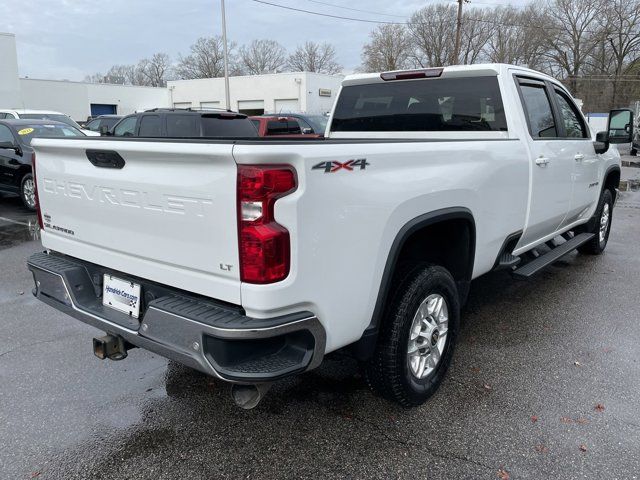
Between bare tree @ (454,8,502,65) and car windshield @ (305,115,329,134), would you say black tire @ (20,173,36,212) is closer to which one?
car windshield @ (305,115,329,134)

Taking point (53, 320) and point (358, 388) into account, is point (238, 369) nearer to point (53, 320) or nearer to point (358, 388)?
point (358, 388)

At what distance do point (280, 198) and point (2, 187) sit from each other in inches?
381

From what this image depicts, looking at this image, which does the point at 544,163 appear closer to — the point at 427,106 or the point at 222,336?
the point at 427,106

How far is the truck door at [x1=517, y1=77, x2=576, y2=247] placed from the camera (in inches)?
158

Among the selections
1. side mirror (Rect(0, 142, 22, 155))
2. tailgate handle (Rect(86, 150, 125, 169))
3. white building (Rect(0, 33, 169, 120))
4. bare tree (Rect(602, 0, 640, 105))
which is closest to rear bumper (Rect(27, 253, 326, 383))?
tailgate handle (Rect(86, 150, 125, 169))

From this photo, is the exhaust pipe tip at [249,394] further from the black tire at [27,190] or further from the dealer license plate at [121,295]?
the black tire at [27,190]

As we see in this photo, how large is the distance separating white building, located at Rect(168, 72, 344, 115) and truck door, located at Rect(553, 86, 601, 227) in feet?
111

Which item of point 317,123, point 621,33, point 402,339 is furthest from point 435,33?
point 402,339

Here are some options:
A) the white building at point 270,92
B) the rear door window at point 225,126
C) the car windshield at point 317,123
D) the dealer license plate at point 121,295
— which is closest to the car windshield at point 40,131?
the rear door window at point 225,126

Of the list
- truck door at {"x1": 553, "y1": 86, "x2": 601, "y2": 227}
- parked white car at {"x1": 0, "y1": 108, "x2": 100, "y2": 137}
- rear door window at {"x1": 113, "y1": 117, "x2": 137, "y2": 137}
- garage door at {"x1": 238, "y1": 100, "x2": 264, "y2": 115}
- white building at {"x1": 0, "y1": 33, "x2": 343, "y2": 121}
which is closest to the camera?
truck door at {"x1": 553, "y1": 86, "x2": 601, "y2": 227}

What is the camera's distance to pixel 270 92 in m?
42.4

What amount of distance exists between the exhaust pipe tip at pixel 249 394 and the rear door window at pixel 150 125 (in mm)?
8421

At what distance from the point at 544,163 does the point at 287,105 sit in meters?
39.4

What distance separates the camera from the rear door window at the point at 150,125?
1002 centimetres
